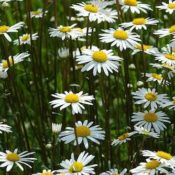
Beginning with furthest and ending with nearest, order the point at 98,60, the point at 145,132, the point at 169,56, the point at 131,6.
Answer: the point at 131,6
the point at 169,56
the point at 98,60
the point at 145,132

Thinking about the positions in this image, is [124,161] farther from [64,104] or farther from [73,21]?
[73,21]

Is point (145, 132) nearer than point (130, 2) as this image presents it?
Yes

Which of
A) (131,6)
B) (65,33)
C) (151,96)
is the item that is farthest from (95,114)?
(131,6)

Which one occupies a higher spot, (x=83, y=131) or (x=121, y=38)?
(x=121, y=38)

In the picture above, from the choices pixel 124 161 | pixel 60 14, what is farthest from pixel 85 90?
pixel 60 14

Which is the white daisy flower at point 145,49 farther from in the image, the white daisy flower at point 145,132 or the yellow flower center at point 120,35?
the white daisy flower at point 145,132

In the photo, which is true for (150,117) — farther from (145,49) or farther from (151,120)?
(145,49)
